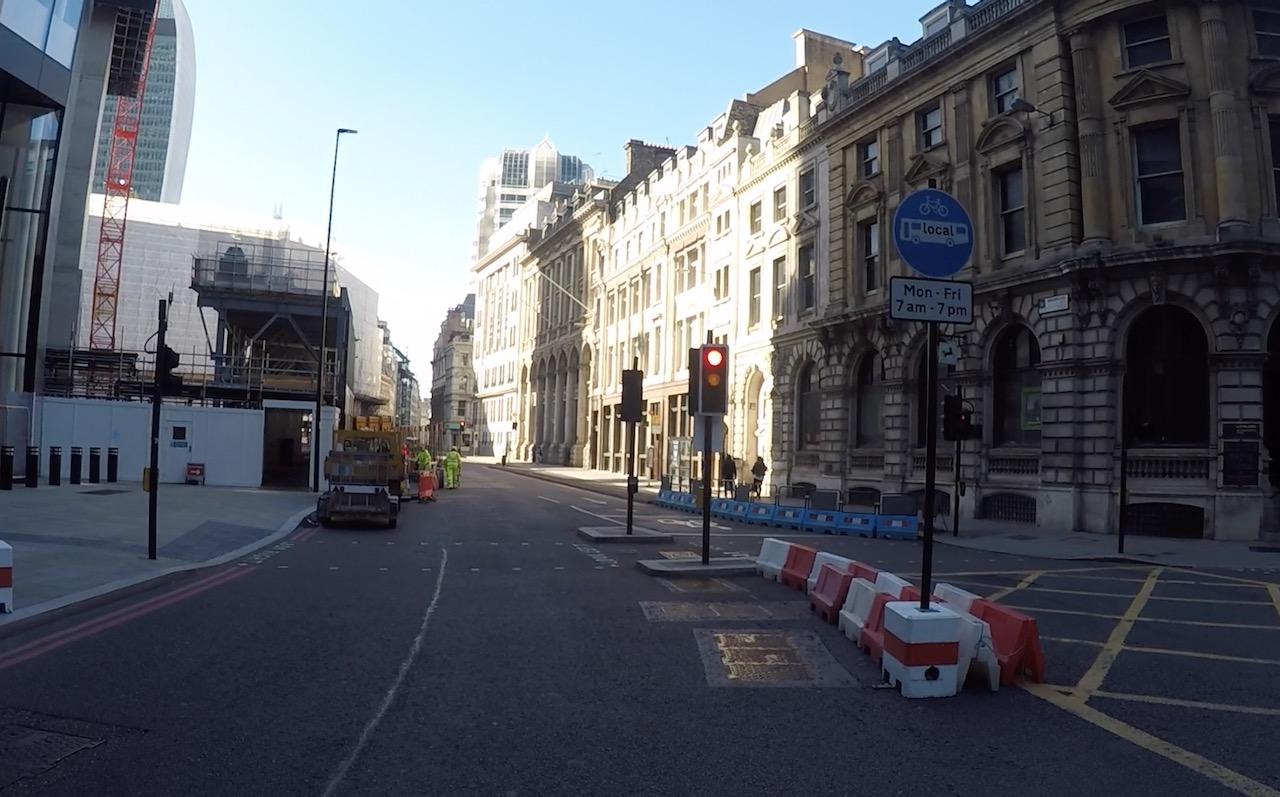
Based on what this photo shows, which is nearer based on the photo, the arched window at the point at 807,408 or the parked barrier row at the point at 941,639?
the parked barrier row at the point at 941,639

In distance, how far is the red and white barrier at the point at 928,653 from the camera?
6.62 m

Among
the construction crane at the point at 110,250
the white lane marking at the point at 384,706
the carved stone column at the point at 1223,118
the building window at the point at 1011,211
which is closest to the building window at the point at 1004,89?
the building window at the point at 1011,211

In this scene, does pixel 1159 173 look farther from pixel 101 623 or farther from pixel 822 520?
pixel 101 623

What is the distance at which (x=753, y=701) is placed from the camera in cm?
645

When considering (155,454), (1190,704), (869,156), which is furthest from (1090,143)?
(155,454)

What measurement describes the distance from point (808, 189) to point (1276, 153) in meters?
16.6

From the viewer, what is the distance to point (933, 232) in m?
7.34

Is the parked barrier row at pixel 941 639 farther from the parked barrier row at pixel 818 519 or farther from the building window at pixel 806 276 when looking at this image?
the building window at pixel 806 276

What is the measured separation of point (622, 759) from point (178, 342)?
270 ft

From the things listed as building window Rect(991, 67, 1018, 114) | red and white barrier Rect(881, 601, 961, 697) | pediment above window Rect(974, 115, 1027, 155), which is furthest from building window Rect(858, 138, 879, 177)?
red and white barrier Rect(881, 601, 961, 697)

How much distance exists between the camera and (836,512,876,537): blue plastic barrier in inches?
849

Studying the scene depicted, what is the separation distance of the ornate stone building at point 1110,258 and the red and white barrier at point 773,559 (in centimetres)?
958

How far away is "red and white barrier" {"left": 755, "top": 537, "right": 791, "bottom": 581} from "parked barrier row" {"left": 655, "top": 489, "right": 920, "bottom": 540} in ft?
29.7

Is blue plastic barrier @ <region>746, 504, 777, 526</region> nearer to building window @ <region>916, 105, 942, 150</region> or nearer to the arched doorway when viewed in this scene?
building window @ <region>916, 105, 942, 150</region>
